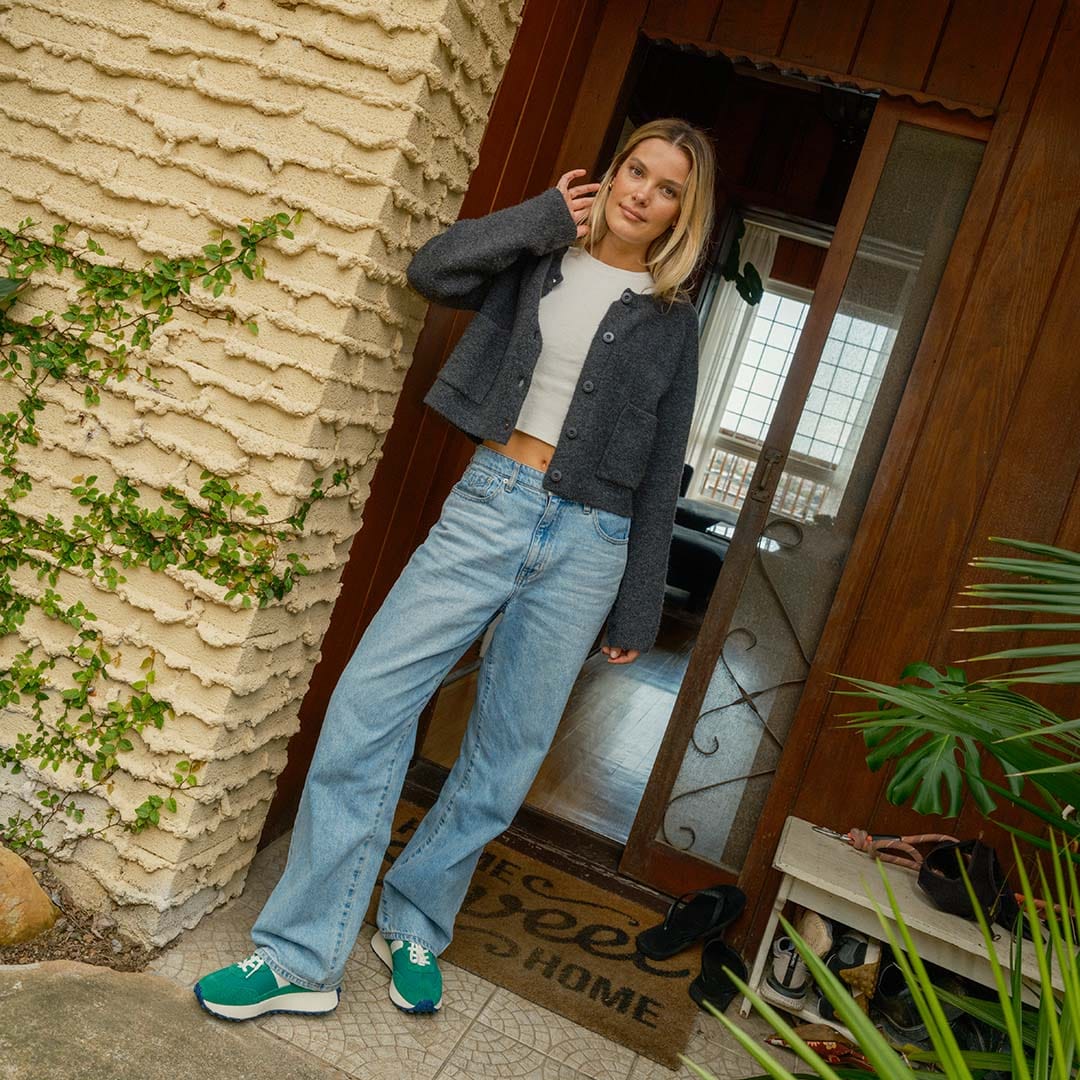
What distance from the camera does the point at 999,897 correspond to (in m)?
2.08

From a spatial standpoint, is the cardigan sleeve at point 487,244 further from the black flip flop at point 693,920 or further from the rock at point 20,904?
the black flip flop at point 693,920

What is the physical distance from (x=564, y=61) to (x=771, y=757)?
5.99 ft

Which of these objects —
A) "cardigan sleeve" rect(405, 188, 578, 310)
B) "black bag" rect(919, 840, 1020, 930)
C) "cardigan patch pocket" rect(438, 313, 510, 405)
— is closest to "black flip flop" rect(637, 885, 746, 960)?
"black bag" rect(919, 840, 1020, 930)

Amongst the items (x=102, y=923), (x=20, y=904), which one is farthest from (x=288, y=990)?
(x=20, y=904)

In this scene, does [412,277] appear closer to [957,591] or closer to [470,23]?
[470,23]

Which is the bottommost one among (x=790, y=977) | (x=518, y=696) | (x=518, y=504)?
(x=790, y=977)

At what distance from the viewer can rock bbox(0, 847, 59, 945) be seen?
1726 mm

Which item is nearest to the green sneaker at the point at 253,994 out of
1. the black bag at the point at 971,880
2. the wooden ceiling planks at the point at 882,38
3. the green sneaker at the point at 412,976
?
the green sneaker at the point at 412,976

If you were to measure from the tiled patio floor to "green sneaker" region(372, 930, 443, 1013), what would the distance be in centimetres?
2

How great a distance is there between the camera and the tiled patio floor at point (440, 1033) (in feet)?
5.74

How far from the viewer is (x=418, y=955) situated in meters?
1.97

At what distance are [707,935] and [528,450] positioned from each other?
1.35 meters

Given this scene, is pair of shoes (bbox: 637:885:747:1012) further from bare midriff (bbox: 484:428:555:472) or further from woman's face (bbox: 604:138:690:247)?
woman's face (bbox: 604:138:690:247)

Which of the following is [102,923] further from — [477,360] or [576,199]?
[576,199]
